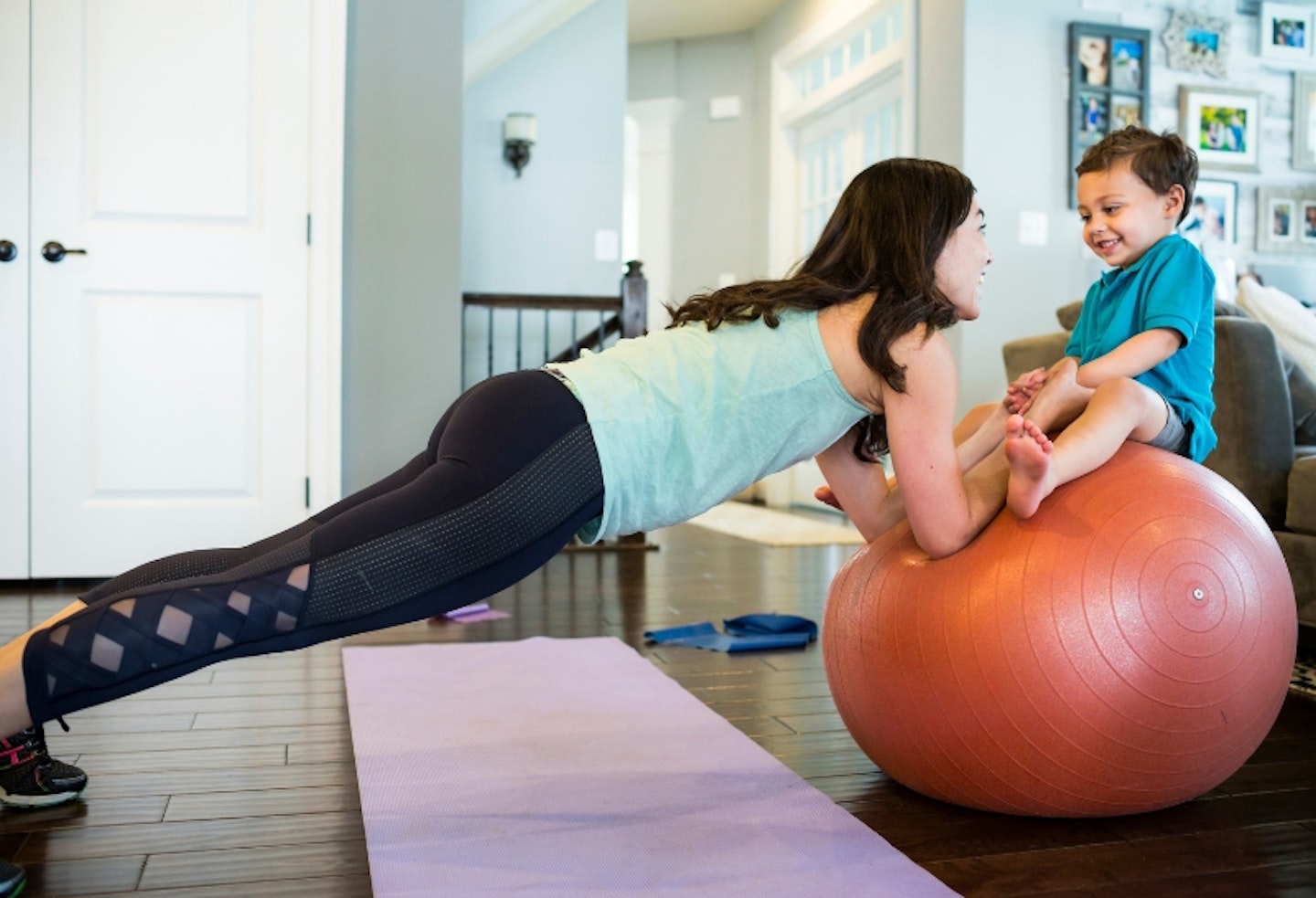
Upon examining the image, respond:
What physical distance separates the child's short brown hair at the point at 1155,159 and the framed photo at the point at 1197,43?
11.0 ft

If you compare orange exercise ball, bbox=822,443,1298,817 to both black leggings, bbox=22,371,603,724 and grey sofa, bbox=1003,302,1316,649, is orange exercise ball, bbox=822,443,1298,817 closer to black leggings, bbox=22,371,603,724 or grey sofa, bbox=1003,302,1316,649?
black leggings, bbox=22,371,603,724

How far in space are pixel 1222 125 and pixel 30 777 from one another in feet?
16.7

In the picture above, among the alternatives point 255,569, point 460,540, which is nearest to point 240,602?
point 255,569

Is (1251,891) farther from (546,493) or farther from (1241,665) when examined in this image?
(546,493)

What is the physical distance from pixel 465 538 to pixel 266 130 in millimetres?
2975

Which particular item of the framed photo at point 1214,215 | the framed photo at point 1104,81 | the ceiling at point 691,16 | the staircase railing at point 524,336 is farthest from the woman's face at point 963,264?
the ceiling at point 691,16

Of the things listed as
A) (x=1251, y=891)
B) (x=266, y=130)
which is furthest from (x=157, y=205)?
(x=1251, y=891)

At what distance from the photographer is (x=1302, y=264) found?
5199 mm

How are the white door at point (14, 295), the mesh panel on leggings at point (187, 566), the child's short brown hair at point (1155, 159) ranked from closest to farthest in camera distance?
the mesh panel on leggings at point (187, 566), the child's short brown hair at point (1155, 159), the white door at point (14, 295)

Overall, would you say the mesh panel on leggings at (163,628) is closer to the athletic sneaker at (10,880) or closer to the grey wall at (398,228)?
the athletic sneaker at (10,880)

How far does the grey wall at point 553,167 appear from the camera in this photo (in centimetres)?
567

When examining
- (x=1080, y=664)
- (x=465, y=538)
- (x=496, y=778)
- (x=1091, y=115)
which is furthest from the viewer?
(x=1091, y=115)

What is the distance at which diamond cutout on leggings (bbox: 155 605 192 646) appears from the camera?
123cm

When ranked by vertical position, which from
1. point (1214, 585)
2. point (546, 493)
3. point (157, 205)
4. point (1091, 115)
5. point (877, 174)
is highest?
point (1091, 115)
